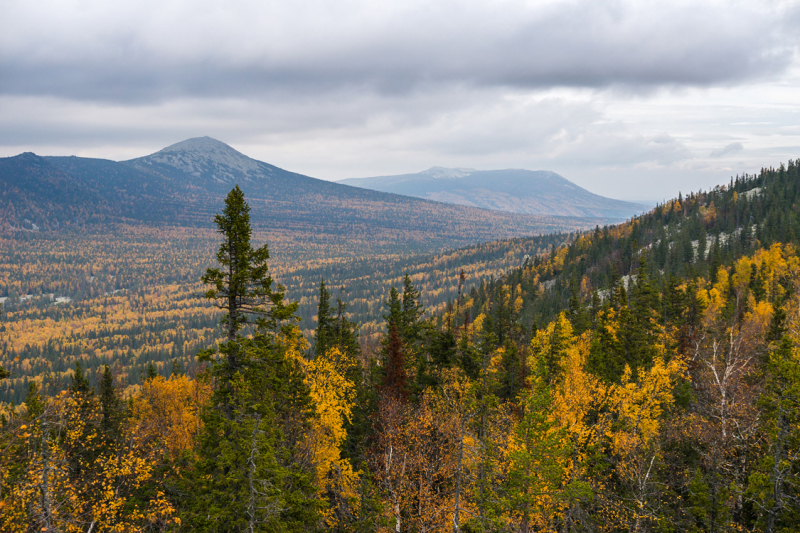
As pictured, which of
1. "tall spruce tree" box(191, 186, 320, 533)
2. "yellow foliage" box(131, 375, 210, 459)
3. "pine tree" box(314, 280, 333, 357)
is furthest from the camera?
"yellow foliage" box(131, 375, 210, 459)

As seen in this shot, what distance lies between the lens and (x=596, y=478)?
3200 cm

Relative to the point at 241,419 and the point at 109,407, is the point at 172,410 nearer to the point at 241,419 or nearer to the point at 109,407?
the point at 109,407

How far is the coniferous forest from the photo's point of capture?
1858 cm

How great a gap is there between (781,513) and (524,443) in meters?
13.3

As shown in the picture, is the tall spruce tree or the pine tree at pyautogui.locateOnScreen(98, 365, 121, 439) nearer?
the tall spruce tree

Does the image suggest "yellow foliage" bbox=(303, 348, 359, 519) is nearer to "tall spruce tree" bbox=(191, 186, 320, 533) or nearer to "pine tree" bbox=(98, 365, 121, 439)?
"tall spruce tree" bbox=(191, 186, 320, 533)

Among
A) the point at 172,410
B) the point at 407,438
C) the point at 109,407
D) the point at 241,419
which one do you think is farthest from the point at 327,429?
the point at 172,410

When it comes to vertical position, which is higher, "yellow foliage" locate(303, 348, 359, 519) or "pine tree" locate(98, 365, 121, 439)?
"yellow foliage" locate(303, 348, 359, 519)

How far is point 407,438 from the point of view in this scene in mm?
27406

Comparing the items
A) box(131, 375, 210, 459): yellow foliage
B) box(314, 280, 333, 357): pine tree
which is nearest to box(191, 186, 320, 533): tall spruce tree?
box(314, 280, 333, 357): pine tree

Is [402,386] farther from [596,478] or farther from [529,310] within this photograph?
[529,310]

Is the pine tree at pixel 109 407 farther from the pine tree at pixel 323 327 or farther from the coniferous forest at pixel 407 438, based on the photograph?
the pine tree at pixel 323 327

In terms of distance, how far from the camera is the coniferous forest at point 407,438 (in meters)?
18.6

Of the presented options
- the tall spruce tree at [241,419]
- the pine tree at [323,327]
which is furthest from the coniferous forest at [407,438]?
the pine tree at [323,327]
